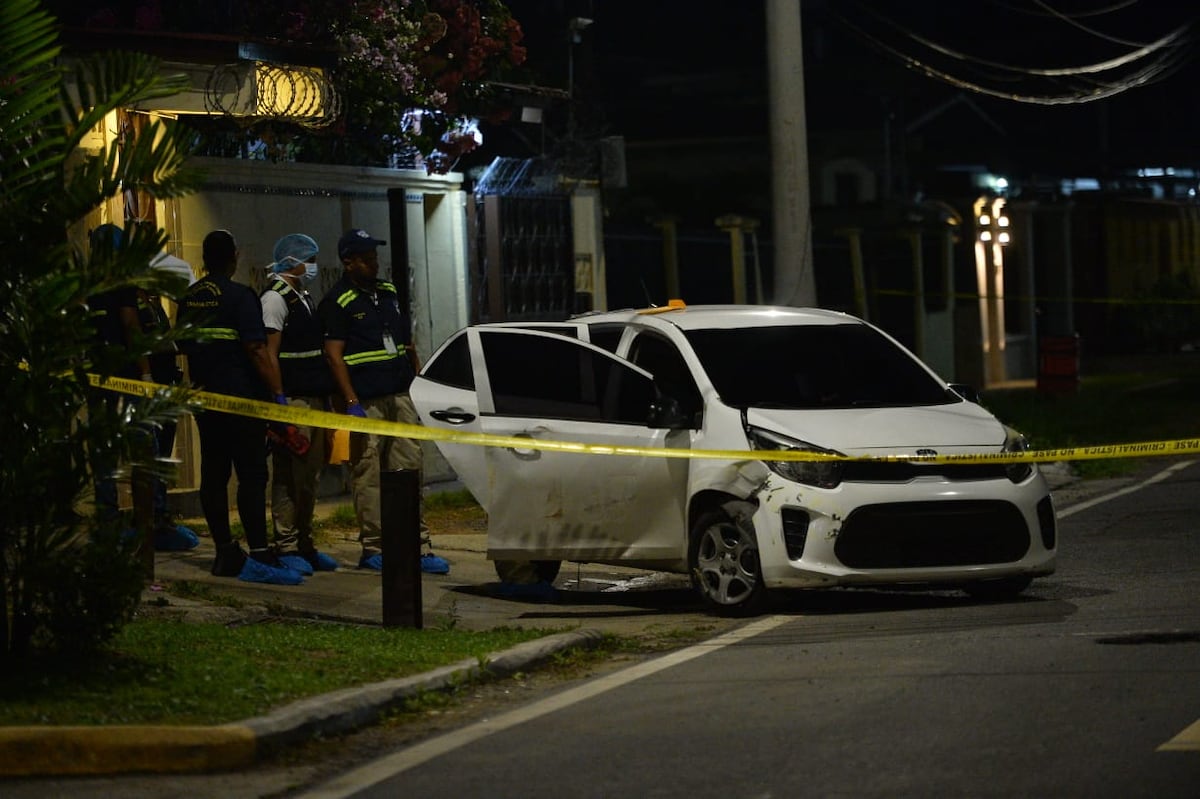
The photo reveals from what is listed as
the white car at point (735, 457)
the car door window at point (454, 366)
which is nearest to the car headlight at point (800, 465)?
the white car at point (735, 457)

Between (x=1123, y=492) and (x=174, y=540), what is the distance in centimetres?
774

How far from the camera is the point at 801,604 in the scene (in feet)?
35.0

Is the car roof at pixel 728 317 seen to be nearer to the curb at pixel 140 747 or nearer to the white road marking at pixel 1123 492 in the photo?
the white road marking at pixel 1123 492

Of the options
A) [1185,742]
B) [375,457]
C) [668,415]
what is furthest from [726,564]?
[1185,742]

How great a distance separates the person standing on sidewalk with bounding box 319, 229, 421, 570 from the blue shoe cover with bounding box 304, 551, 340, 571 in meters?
0.31

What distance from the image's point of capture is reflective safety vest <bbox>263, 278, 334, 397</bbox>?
11.9m

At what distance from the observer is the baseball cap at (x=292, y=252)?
39.1ft

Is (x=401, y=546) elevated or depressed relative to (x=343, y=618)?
elevated

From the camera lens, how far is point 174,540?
1262 centimetres

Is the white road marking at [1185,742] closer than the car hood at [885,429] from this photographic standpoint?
Yes

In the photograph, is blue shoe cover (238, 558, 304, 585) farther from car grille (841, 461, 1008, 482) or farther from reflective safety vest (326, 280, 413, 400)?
car grille (841, 461, 1008, 482)

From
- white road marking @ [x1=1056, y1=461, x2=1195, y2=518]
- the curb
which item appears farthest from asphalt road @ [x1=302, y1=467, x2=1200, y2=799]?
white road marking @ [x1=1056, y1=461, x2=1195, y2=518]

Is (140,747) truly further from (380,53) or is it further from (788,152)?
(788,152)

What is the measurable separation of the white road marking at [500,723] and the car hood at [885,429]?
950 mm
